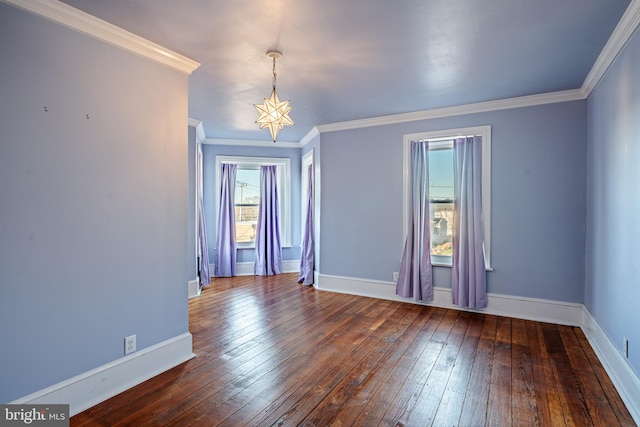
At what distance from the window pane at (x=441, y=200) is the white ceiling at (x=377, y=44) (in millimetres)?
811

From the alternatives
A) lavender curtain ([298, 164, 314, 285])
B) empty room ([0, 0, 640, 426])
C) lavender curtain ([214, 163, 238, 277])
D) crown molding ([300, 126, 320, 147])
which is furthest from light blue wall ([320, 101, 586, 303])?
lavender curtain ([214, 163, 238, 277])

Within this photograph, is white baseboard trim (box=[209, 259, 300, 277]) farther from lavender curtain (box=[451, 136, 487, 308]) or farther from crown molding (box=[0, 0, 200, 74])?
crown molding (box=[0, 0, 200, 74])

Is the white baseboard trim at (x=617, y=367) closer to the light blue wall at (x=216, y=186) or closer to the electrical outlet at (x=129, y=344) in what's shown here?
the electrical outlet at (x=129, y=344)

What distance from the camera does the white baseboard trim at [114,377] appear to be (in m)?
2.09

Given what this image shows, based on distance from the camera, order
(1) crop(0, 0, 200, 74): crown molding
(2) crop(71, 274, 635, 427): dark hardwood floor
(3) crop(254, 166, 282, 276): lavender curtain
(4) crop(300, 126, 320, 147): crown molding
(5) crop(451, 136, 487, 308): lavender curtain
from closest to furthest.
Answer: (1) crop(0, 0, 200, 74): crown molding → (2) crop(71, 274, 635, 427): dark hardwood floor → (5) crop(451, 136, 487, 308): lavender curtain → (4) crop(300, 126, 320, 147): crown molding → (3) crop(254, 166, 282, 276): lavender curtain

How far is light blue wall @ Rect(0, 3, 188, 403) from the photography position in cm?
194

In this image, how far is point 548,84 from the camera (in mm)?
3521

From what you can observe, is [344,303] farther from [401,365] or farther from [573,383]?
[573,383]

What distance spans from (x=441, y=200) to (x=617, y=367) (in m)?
2.53

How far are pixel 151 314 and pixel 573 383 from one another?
3305mm

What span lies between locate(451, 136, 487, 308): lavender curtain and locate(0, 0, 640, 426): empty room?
0.02 meters

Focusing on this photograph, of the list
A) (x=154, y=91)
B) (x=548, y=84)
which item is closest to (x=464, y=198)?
(x=548, y=84)

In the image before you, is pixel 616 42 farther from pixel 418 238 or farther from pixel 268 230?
pixel 268 230

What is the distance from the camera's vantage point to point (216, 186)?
6340 mm
